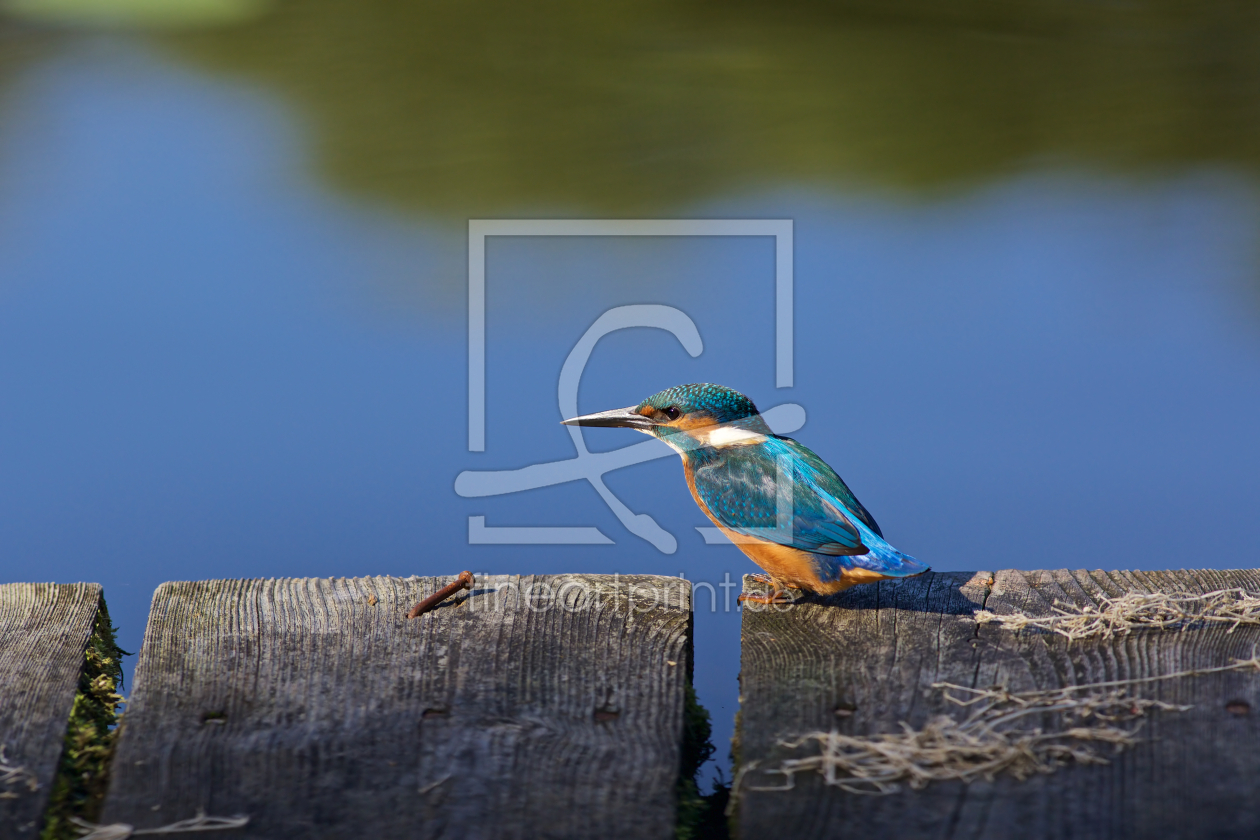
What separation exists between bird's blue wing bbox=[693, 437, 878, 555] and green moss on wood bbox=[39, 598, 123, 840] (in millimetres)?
1440

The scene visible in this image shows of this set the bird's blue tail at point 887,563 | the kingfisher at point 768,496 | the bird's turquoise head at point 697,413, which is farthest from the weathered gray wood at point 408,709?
the bird's turquoise head at point 697,413

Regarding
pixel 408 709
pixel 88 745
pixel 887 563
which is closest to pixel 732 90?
pixel 887 563

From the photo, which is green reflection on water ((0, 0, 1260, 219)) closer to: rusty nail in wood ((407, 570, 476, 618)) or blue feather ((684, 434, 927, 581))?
blue feather ((684, 434, 927, 581))

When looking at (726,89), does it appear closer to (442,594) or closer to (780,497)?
(780,497)

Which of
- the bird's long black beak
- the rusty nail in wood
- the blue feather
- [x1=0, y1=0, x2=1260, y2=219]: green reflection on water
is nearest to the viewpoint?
the rusty nail in wood

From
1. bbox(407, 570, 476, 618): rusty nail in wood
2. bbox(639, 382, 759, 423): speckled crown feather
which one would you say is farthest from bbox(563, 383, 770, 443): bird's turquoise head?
bbox(407, 570, 476, 618): rusty nail in wood

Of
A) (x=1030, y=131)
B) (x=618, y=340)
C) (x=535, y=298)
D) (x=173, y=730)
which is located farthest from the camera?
(x=1030, y=131)

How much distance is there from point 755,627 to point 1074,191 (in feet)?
16.7

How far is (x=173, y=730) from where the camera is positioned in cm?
218

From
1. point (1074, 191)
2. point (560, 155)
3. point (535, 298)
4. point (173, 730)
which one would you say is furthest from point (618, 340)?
point (173, 730)

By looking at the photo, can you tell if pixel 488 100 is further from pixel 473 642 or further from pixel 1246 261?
pixel 473 642

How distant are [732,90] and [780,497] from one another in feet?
14.8

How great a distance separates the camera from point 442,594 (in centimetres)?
267

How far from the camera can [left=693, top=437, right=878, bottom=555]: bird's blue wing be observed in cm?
277
